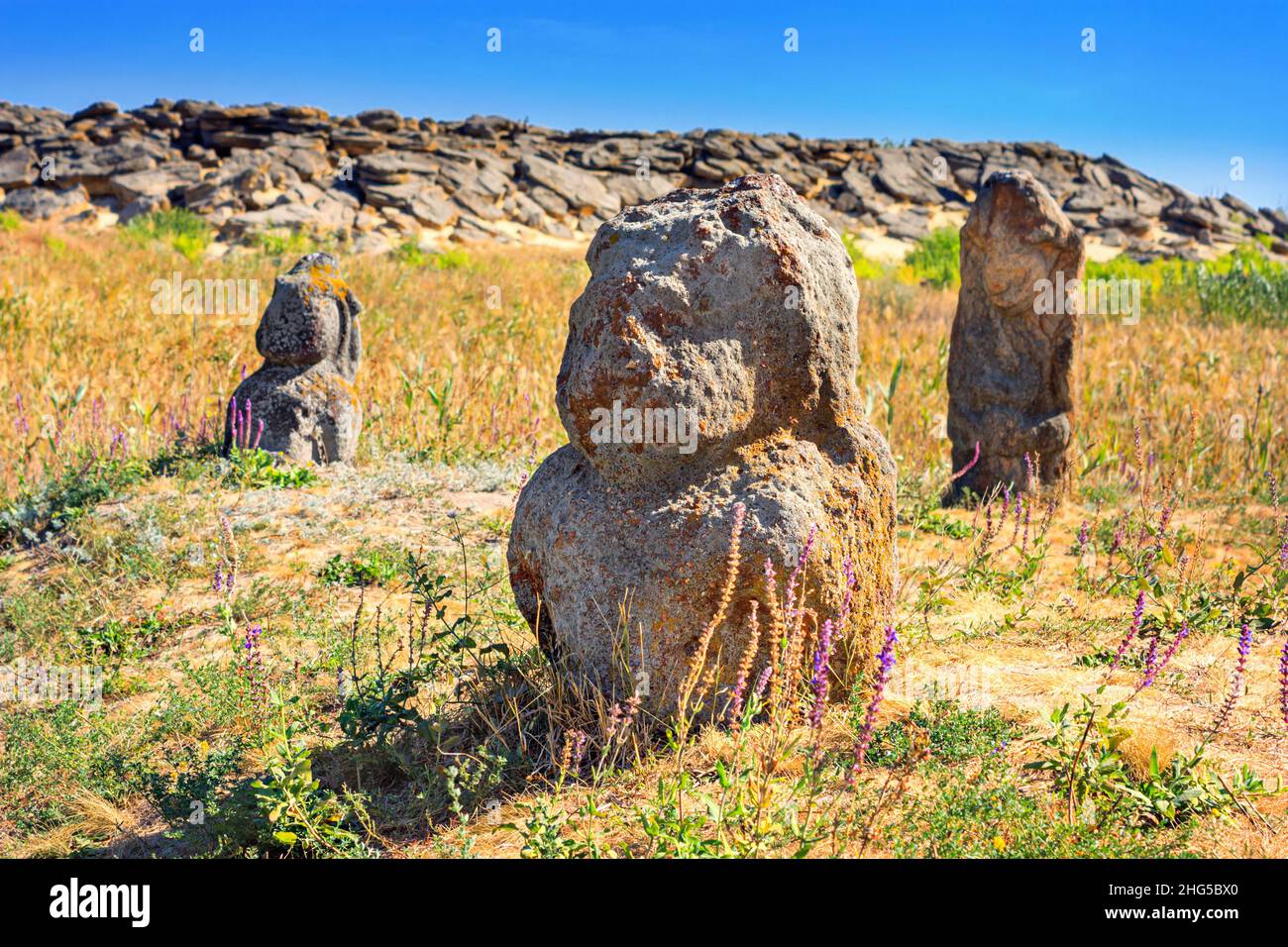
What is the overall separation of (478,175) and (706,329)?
35991 mm

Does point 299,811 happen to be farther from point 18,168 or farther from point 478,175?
point 18,168

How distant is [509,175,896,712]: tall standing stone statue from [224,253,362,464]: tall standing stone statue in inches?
148

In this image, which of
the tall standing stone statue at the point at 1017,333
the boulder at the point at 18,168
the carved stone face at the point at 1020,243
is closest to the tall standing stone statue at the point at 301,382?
the tall standing stone statue at the point at 1017,333

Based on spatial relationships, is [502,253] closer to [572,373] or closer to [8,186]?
[8,186]

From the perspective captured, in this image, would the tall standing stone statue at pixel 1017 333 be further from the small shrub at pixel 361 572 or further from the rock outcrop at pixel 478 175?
the rock outcrop at pixel 478 175

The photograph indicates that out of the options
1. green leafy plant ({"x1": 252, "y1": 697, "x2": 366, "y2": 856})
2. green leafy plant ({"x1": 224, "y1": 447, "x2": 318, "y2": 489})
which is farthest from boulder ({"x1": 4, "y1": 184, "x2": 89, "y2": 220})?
green leafy plant ({"x1": 252, "y1": 697, "x2": 366, "y2": 856})

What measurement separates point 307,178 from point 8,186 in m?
9.98

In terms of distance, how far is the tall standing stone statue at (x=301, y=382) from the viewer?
702 centimetres

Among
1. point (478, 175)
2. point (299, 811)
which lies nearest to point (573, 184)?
point (478, 175)

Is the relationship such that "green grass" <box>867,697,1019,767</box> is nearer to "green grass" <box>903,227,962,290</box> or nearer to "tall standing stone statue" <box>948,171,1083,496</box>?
"tall standing stone statue" <box>948,171,1083,496</box>

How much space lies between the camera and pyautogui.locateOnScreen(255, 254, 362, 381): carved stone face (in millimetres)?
7109

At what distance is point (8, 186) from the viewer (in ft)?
112

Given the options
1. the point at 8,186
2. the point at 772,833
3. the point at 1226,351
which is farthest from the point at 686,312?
the point at 8,186

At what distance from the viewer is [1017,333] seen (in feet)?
23.1
